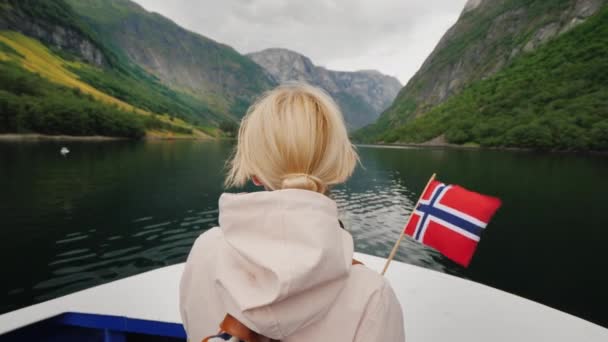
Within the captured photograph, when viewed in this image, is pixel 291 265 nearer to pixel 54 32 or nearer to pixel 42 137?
pixel 42 137

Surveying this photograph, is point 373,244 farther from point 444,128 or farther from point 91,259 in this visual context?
point 444,128

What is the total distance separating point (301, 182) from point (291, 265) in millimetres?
369

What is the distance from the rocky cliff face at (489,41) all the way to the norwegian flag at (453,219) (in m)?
173

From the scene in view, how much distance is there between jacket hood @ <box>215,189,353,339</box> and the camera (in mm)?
955

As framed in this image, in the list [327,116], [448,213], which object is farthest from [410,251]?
[327,116]

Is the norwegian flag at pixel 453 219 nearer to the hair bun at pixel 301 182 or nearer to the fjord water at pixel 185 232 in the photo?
the fjord water at pixel 185 232

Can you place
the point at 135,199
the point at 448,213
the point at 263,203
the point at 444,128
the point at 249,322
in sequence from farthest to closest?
1. the point at 444,128
2. the point at 135,199
3. the point at 448,213
4. the point at 263,203
5. the point at 249,322

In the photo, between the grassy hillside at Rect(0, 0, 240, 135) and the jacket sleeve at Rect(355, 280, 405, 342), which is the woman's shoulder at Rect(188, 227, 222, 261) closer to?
the jacket sleeve at Rect(355, 280, 405, 342)

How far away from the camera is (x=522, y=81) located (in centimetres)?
10919

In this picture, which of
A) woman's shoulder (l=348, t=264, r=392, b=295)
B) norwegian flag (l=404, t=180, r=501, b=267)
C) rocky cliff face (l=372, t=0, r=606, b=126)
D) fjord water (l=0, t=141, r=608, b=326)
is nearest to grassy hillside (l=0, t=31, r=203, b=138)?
fjord water (l=0, t=141, r=608, b=326)

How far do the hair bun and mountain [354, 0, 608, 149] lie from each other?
9057 cm

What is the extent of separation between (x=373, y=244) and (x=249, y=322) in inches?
506

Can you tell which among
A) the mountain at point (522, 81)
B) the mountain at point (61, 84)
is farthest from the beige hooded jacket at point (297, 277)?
the mountain at point (522, 81)

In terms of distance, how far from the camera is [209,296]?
1.23 meters
